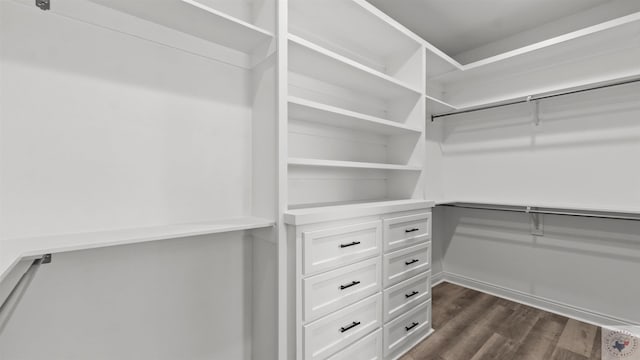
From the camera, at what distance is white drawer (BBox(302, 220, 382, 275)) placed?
4.46 ft

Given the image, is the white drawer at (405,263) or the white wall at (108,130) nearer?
the white wall at (108,130)

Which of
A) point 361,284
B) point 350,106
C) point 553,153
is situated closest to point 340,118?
point 350,106

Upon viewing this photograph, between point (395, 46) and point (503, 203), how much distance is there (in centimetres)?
178

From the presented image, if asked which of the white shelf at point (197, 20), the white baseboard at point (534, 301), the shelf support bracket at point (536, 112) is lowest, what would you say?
the white baseboard at point (534, 301)

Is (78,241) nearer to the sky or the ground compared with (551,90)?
nearer to the ground

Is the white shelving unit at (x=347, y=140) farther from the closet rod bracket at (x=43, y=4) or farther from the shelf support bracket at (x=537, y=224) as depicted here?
the shelf support bracket at (x=537, y=224)

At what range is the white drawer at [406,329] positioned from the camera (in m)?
1.75

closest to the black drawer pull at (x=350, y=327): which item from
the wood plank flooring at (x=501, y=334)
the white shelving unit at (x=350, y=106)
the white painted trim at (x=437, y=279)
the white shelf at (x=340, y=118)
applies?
the wood plank flooring at (x=501, y=334)

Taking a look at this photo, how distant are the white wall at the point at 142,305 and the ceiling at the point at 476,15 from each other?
2256 millimetres

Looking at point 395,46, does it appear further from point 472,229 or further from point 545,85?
point 472,229

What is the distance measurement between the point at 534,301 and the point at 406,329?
1540mm

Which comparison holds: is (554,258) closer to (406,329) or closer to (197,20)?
(406,329)

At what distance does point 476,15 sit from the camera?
7.76 ft

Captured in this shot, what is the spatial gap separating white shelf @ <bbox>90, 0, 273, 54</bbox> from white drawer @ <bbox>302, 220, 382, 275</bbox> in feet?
3.33
